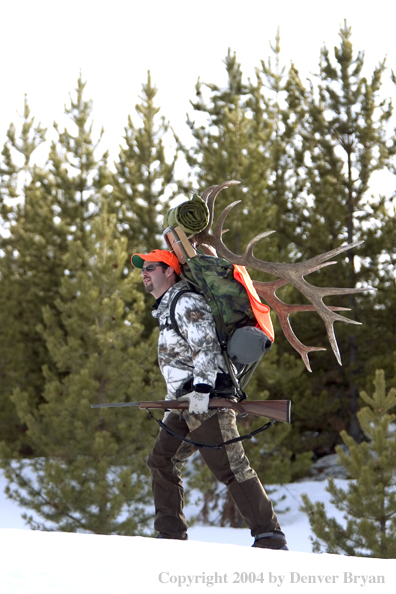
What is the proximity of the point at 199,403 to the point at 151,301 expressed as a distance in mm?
10006

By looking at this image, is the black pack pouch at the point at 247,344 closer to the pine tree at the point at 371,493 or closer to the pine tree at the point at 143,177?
the pine tree at the point at 371,493

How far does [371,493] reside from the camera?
855cm

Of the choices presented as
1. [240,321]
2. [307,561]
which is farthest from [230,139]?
[307,561]

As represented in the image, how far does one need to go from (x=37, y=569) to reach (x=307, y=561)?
3.06ft

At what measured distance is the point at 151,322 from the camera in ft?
43.6

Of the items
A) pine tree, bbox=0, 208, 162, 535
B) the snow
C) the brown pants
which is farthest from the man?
pine tree, bbox=0, 208, 162, 535

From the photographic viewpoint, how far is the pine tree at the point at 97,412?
10.1m

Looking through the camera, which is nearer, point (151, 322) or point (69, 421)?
point (69, 421)

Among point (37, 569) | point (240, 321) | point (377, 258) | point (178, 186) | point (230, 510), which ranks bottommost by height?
point (37, 569)

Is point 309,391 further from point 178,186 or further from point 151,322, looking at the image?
point 178,186

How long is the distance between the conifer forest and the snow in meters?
6.20

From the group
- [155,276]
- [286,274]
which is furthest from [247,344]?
[286,274]

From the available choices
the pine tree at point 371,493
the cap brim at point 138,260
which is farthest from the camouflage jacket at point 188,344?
the pine tree at point 371,493

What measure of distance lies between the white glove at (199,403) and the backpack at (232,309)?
0.20 m
